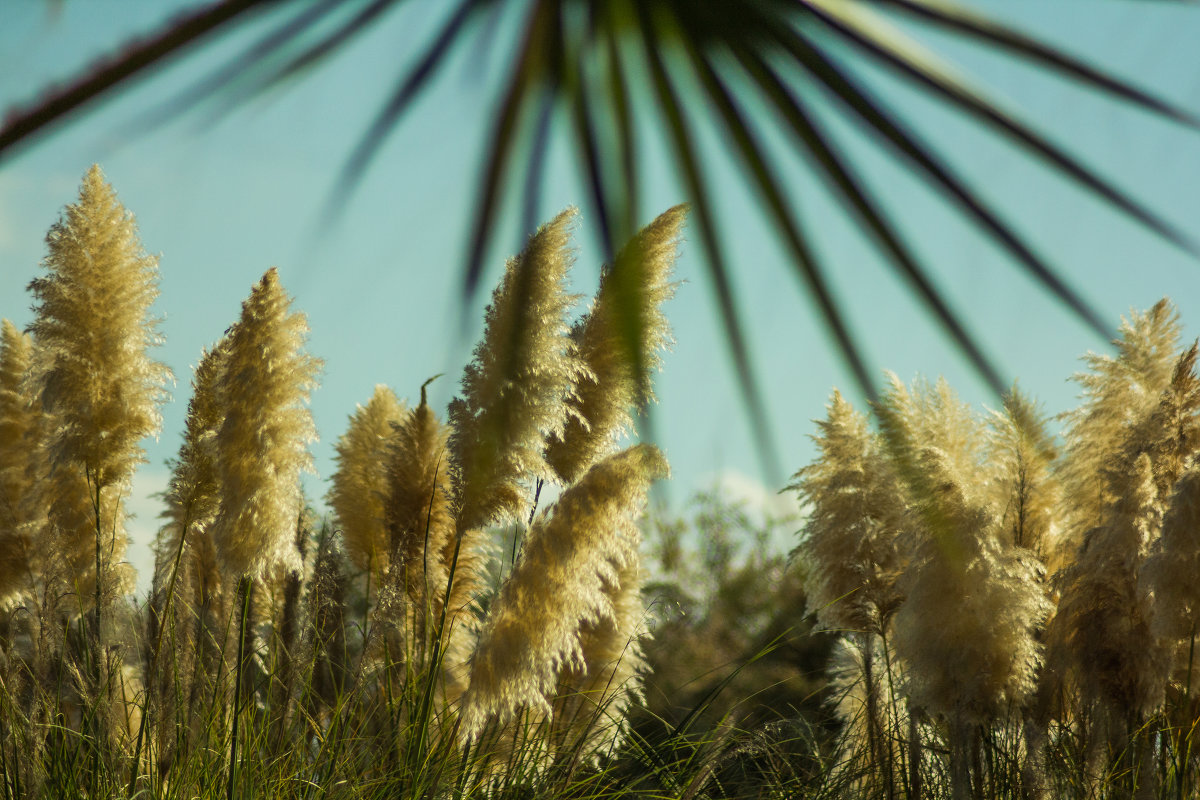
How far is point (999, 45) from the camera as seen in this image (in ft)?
3.88

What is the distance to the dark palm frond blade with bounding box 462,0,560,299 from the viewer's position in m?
1.35

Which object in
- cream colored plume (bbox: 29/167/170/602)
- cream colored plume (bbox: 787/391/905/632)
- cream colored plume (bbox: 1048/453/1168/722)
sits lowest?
cream colored plume (bbox: 1048/453/1168/722)

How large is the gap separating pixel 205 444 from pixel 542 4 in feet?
4.78

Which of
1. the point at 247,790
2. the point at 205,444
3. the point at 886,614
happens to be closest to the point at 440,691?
the point at 247,790

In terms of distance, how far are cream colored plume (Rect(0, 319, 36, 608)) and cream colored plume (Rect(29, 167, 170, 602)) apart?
0.88 m

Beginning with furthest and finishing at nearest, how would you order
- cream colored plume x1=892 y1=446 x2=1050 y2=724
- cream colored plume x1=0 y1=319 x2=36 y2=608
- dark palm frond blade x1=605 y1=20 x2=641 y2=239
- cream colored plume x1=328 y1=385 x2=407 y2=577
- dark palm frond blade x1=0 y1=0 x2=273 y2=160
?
1. cream colored plume x1=0 y1=319 x2=36 y2=608
2. cream colored plume x1=328 y1=385 x2=407 y2=577
3. cream colored plume x1=892 y1=446 x2=1050 y2=724
4. dark palm frond blade x1=605 y1=20 x2=641 y2=239
5. dark palm frond blade x1=0 y1=0 x2=273 y2=160

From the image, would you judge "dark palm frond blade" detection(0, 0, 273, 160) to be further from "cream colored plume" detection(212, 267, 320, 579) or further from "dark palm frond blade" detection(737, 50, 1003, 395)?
"cream colored plume" detection(212, 267, 320, 579)

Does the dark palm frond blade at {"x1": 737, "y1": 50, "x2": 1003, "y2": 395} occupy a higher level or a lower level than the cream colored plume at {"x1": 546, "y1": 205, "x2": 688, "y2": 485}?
lower

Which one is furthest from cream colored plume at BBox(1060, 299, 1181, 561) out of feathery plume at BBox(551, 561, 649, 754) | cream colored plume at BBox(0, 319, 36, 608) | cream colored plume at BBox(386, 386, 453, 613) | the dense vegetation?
cream colored plume at BBox(0, 319, 36, 608)

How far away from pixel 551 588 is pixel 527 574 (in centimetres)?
6

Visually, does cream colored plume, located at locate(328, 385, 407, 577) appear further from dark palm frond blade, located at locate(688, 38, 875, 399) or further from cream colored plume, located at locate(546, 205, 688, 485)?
dark palm frond blade, located at locate(688, 38, 875, 399)

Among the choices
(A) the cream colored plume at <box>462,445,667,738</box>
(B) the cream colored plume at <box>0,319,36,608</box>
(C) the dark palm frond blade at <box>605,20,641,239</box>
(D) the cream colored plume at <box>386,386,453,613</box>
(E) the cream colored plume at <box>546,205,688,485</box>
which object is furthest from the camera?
(B) the cream colored plume at <box>0,319,36,608</box>

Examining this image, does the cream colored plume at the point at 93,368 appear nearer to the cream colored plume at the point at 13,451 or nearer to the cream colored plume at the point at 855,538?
the cream colored plume at the point at 13,451

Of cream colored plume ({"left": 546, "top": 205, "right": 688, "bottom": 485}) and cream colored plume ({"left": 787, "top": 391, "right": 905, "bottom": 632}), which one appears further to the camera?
cream colored plume ({"left": 787, "top": 391, "right": 905, "bottom": 632})
